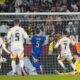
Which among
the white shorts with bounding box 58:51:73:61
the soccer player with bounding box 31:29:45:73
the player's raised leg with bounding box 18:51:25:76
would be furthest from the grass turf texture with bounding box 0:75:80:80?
the white shorts with bounding box 58:51:73:61

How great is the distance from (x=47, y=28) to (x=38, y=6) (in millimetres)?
6360

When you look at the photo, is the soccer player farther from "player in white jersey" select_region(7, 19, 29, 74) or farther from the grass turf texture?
the grass turf texture

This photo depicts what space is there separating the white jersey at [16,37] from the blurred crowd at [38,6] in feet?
19.2

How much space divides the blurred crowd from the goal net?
5556mm

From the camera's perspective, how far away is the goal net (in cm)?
1268

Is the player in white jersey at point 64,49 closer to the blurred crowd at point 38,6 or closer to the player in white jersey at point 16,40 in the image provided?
the player in white jersey at point 16,40

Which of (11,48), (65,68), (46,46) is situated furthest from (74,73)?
(11,48)

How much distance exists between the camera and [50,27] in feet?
41.8

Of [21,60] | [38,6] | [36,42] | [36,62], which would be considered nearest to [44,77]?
[36,62]

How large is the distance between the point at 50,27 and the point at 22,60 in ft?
4.08

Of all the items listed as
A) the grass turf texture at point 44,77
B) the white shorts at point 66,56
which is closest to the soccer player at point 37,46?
the white shorts at point 66,56

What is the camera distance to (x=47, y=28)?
41.4 ft

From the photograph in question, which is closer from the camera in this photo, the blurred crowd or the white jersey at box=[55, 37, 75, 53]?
the white jersey at box=[55, 37, 75, 53]

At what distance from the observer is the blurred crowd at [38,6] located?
736 inches
